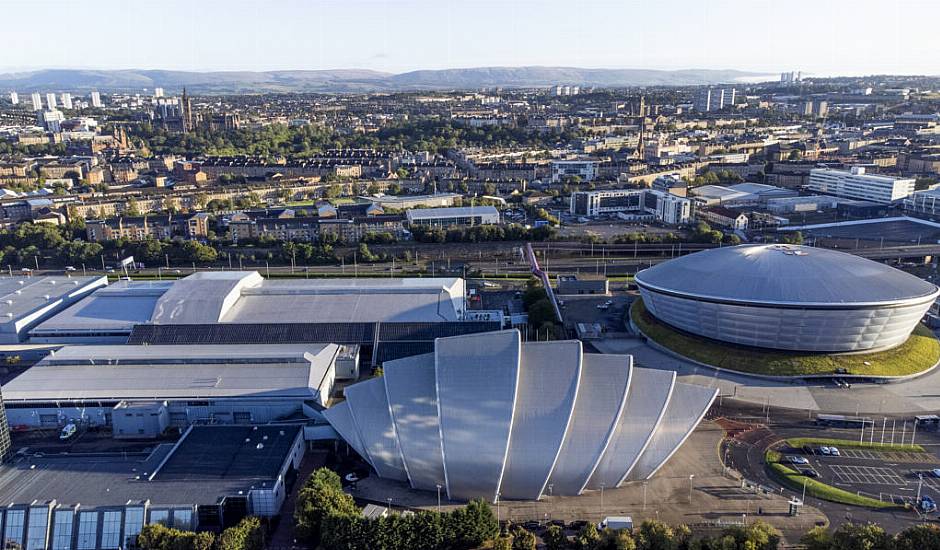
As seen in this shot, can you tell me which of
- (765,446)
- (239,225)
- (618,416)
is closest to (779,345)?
(765,446)

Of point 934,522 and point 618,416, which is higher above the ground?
point 618,416

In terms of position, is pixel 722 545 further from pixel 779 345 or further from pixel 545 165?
pixel 545 165

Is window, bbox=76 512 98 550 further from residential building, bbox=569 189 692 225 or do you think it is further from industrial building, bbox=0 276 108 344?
residential building, bbox=569 189 692 225

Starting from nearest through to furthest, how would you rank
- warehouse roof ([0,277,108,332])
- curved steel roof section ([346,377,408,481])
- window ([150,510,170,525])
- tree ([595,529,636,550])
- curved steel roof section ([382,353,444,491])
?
tree ([595,529,636,550]) < window ([150,510,170,525]) < curved steel roof section ([382,353,444,491]) < curved steel roof section ([346,377,408,481]) < warehouse roof ([0,277,108,332])

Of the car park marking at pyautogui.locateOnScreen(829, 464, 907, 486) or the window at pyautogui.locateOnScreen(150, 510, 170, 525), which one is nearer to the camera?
the window at pyautogui.locateOnScreen(150, 510, 170, 525)

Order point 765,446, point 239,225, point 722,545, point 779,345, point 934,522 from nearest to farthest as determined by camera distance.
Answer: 1. point 722,545
2. point 934,522
3. point 765,446
4. point 779,345
5. point 239,225

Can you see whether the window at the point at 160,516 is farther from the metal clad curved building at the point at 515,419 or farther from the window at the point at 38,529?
the metal clad curved building at the point at 515,419

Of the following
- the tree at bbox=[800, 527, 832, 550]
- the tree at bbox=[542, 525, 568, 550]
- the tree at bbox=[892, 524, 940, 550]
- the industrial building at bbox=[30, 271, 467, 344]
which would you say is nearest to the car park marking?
the tree at bbox=[892, 524, 940, 550]
